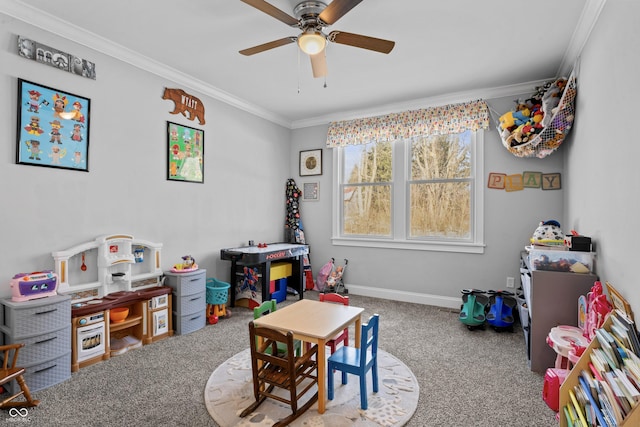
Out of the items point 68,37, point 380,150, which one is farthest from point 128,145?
point 380,150

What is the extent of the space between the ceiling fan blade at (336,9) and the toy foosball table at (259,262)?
2.61m

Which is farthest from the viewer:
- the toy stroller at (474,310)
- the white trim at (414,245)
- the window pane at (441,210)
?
the window pane at (441,210)

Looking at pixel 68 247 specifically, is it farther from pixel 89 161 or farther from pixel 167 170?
pixel 167 170

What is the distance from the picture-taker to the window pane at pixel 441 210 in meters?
4.22

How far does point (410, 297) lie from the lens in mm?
4461

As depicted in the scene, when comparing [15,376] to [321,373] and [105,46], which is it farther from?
[105,46]

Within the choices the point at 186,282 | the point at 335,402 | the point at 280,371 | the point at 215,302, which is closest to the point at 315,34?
the point at 280,371

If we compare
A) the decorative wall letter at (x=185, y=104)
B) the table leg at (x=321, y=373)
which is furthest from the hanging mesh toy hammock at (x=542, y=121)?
the decorative wall letter at (x=185, y=104)

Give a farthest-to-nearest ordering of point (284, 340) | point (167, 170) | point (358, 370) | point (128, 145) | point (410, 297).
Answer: point (410, 297)
point (167, 170)
point (128, 145)
point (358, 370)
point (284, 340)

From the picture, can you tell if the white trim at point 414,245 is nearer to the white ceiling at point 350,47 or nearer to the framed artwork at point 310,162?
the framed artwork at point 310,162

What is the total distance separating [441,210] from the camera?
4.36m

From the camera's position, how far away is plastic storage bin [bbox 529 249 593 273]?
2387 millimetres

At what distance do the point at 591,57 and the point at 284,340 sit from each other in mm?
3001

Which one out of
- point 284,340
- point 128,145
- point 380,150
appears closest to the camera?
point 284,340
